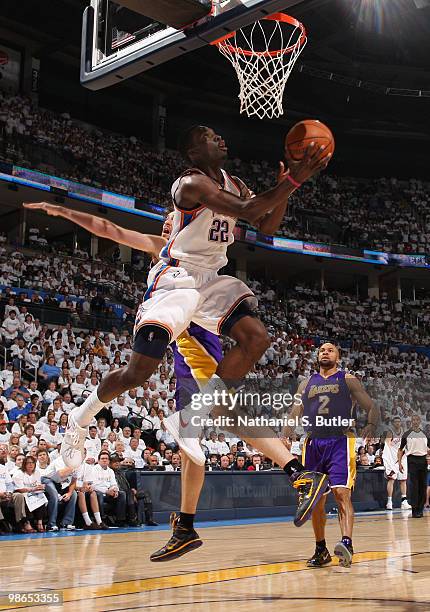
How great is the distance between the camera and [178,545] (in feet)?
13.5

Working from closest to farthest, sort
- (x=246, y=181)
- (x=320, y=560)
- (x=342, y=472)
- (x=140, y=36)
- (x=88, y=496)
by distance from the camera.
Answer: (x=140, y=36), (x=320, y=560), (x=342, y=472), (x=88, y=496), (x=246, y=181)

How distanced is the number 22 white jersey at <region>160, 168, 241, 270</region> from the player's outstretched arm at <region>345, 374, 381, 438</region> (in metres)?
2.19

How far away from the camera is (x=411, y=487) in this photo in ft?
42.4

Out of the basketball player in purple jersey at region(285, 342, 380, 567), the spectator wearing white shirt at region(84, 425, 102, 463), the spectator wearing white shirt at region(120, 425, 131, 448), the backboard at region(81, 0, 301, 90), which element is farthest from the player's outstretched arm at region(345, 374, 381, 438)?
the spectator wearing white shirt at region(120, 425, 131, 448)

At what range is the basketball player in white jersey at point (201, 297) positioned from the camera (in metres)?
3.96

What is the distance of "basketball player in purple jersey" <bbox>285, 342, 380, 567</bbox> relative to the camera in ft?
19.1

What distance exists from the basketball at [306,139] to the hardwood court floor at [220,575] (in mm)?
2323

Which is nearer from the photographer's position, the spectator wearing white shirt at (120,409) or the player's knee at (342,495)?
the player's knee at (342,495)

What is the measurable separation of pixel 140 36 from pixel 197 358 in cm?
245

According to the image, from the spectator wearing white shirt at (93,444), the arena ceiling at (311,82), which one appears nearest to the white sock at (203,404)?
the spectator wearing white shirt at (93,444)

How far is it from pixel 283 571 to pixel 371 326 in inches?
954

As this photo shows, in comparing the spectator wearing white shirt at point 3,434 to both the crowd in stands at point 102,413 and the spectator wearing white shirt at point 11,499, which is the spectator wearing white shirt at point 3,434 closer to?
the crowd in stands at point 102,413

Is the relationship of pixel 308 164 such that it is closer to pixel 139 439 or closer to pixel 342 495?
pixel 342 495

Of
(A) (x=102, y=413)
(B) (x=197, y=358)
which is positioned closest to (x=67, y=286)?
(A) (x=102, y=413)
